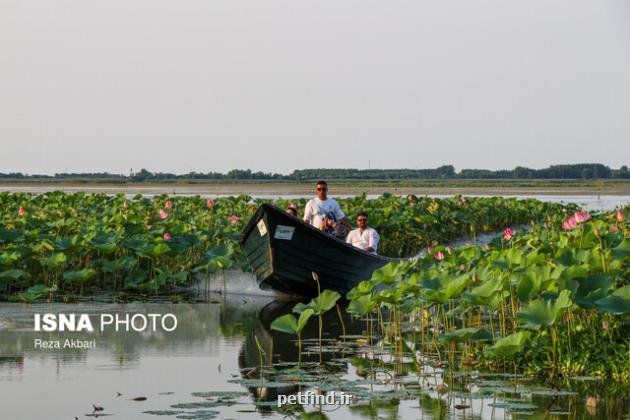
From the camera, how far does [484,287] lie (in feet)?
25.1

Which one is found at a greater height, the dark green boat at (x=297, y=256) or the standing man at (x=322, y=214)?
the standing man at (x=322, y=214)

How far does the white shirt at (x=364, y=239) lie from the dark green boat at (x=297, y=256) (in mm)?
247

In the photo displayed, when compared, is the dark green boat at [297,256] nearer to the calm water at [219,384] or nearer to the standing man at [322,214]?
the standing man at [322,214]

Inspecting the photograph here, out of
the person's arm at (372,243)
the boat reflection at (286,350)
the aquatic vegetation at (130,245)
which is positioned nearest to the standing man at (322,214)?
the person's arm at (372,243)

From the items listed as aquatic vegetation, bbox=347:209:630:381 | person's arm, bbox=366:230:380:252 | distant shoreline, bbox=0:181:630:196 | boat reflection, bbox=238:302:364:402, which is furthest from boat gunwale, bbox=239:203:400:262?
distant shoreline, bbox=0:181:630:196

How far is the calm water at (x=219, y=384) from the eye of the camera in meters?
6.83

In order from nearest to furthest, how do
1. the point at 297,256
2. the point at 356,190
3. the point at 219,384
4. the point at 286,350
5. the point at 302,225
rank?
the point at 219,384, the point at 286,350, the point at 302,225, the point at 297,256, the point at 356,190

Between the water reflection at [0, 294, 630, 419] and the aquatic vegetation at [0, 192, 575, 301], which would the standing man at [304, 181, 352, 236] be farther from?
the water reflection at [0, 294, 630, 419]

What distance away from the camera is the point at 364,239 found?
43.6 feet

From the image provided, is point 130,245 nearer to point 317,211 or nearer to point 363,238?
point 317,211

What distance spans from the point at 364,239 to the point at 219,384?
5737 mm

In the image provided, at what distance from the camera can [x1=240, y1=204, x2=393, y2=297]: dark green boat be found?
1247 cm

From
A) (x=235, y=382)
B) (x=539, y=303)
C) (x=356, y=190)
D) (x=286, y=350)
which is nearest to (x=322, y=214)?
(x=286, y=350)

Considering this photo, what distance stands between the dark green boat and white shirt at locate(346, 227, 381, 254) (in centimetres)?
25
